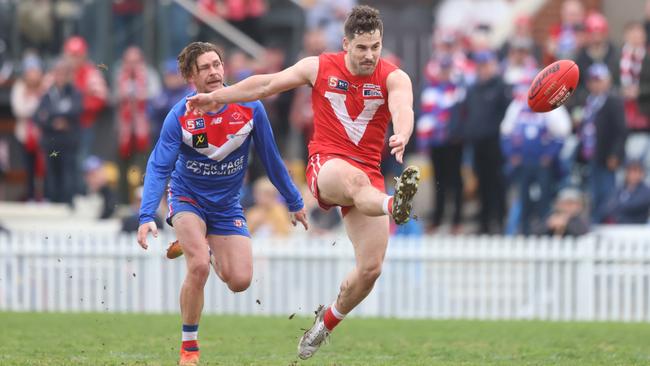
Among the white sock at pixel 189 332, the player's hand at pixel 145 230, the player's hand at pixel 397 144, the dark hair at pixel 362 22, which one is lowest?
the white sock at pixel 189 332

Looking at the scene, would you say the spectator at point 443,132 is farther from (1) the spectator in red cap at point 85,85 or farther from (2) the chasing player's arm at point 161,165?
(2) the chasing player's arm at point 161,165

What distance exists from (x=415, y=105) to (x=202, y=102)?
29.6 ft

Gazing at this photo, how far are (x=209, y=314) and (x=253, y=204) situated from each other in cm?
233

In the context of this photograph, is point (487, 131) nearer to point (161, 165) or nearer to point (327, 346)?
point (327, 346)

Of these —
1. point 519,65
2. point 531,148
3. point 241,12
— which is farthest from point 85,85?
point 531,148

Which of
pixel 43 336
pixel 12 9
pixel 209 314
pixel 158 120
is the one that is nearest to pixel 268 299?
pixel 209 314

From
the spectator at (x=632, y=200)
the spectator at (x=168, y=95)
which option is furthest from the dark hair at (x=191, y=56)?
the spectator at (x=632, y=200)

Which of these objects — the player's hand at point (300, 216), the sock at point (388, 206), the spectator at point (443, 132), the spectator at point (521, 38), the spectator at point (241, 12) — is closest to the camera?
the sock at point (388, 206)

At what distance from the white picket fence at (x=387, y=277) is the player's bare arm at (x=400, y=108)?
6.68 m

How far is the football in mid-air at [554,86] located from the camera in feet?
33.9

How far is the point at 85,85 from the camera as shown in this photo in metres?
19.5

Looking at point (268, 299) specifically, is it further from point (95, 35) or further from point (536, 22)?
point (536, 22)

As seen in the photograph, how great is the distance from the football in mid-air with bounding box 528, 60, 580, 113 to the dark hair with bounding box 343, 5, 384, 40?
1.41m

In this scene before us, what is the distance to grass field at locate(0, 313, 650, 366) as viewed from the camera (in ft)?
35.7
